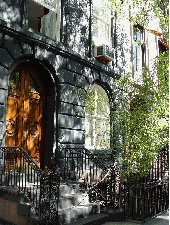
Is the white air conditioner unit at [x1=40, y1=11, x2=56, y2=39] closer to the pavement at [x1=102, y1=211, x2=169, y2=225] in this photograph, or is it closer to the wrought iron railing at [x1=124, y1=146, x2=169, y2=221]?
the wrought iron railing at [x1=124, y1=146, x2=169, y2=221]

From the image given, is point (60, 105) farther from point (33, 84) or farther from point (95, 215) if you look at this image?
point (95, 215)

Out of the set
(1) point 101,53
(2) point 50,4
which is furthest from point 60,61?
(1) point 101,53

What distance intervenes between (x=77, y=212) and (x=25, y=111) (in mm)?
3730

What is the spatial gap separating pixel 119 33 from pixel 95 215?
30.3 feet

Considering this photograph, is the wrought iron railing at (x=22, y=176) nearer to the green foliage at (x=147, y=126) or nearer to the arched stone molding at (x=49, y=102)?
the arched stone molding at (x=49, y=102)

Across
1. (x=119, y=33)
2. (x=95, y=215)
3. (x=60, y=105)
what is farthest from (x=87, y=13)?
(x=95, y=215)

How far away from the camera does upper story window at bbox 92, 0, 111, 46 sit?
11828mm

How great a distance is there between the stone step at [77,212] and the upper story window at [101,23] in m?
7.10

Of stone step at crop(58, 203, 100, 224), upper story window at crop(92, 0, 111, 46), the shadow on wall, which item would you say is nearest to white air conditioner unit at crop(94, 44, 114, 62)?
upper story window at crop(92, 0, 111, 46)

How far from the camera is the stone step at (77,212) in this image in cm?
631

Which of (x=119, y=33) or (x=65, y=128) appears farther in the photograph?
(x=119, y=33)

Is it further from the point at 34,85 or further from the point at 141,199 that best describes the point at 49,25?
the point at 141,199

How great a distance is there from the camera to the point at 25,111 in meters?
8.73

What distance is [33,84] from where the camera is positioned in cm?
916
